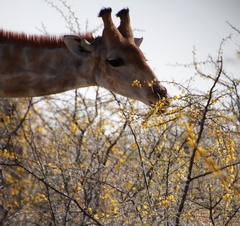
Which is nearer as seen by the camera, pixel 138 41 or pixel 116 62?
pixel 116 62

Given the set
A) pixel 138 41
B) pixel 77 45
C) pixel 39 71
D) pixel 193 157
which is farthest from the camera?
pixel 138 41

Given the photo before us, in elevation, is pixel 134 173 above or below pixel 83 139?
Result: below

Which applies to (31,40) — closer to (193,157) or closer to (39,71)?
(39,71)

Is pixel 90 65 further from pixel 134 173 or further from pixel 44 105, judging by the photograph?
pixel 44 105

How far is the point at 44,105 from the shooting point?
358 inches

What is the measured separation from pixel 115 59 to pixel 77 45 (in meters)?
0.44

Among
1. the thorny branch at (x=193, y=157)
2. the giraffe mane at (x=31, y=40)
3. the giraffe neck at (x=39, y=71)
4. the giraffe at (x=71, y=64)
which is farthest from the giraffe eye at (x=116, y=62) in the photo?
the thorny branch at (x=193, y=157)

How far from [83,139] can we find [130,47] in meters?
2.05

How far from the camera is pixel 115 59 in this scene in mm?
6164

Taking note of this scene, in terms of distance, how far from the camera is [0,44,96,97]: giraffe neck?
19.7ft

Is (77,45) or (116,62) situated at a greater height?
(77,45)

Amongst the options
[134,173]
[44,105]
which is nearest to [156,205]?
[134,173]

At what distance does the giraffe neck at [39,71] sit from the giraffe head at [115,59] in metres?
0.11

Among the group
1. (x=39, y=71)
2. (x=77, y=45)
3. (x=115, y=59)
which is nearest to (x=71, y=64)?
(x=77, y=45)
